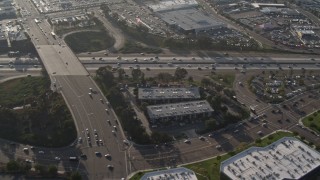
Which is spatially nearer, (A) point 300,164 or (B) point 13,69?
(A) point 300,164

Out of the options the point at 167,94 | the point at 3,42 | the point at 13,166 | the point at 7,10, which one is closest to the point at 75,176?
the point at 13,166

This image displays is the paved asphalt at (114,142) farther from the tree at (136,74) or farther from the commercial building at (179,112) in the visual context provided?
the tree at (136,74)

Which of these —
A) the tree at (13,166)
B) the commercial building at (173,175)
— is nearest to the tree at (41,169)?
the tree at (13,166)

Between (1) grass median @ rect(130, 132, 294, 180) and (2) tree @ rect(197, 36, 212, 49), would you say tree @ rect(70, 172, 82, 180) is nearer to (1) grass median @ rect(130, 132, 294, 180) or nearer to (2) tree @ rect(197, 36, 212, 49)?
(1) grass median @ rect(130, 132, 294, 180)

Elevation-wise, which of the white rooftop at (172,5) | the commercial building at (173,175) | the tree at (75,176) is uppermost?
the tree at (75,176)

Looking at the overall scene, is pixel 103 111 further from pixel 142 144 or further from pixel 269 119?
pixel 269 119

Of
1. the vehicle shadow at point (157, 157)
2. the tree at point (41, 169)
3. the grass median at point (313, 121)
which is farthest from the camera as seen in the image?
the grass median at point (313, 121)

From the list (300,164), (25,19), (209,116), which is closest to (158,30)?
(25,19)
